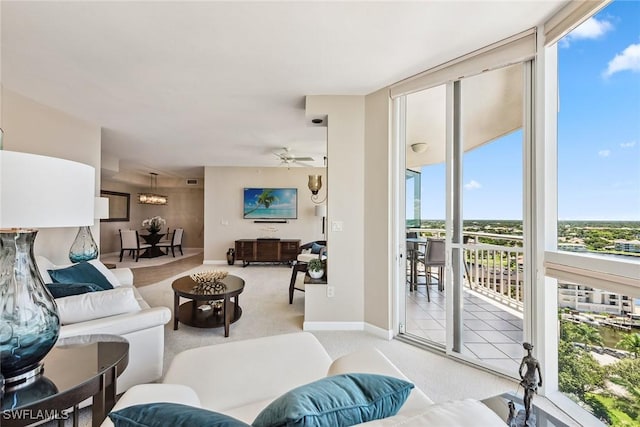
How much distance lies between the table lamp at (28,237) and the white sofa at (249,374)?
39 cm

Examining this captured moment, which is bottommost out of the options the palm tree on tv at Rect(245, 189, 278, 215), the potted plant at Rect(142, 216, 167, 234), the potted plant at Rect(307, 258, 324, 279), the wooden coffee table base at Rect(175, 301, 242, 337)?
the wooden coffee table base at Rect(175, 301, 242, 337)

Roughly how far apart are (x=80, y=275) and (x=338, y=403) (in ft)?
9.01

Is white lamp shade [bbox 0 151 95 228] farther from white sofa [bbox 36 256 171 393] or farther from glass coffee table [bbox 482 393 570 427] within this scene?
glass coffee table [bbox 482 393 570 427]

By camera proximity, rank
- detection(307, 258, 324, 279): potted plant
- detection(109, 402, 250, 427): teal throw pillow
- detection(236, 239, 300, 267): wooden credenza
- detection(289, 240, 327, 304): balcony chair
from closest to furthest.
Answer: detection(109, 402, 250, 427): teal throw pillow
detection(307, 258, 324, 279): potted plant
detection(289, 240, 327, 304): balcony chair
detection(236, 239, 300, 267): wooden credenza

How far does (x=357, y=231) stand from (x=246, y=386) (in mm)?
2078

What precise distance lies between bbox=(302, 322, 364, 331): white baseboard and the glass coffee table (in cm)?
192

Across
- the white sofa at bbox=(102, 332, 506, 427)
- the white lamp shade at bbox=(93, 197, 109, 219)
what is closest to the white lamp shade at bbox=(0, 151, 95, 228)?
the white sofa at bbox=(102, 332, 506, 427)

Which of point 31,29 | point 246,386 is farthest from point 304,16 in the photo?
point 246,386

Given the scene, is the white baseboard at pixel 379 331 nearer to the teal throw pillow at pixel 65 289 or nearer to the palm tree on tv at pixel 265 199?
the teal throw pillow at pixel 65 289

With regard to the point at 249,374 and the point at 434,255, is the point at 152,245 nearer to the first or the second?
the point at 434,255

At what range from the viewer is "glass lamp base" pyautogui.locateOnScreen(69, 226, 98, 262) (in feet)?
11.4

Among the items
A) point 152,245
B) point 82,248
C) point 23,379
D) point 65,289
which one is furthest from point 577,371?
point 152,245

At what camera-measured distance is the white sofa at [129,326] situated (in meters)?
1.67

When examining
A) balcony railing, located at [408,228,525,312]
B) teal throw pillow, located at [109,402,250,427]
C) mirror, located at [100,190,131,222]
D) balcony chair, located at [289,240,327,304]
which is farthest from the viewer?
mirror, located at [100,190,131,222]
